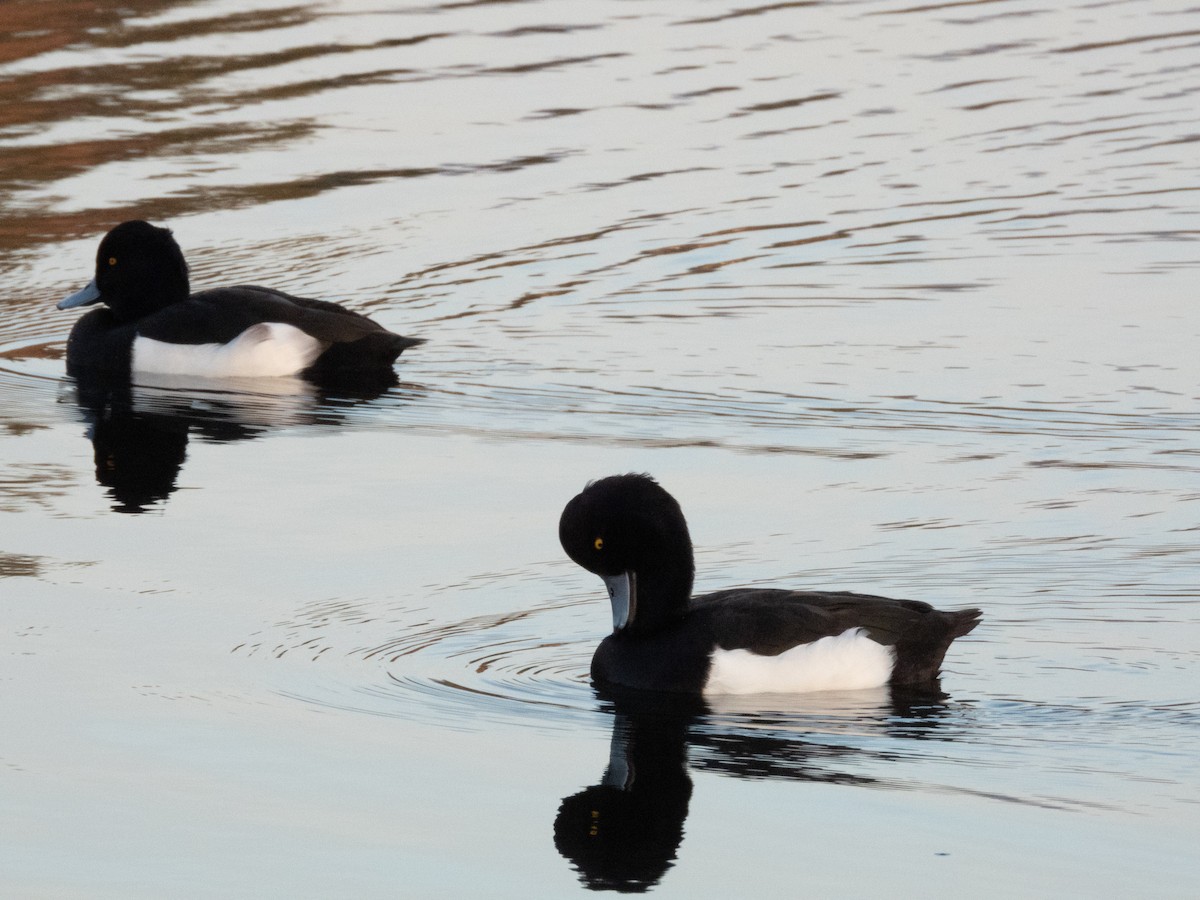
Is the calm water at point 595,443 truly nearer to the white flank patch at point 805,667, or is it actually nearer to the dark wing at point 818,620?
the white flank patch at point 805,667

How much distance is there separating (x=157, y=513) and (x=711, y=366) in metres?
3.87

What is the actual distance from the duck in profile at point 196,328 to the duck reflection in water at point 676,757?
5.67 metres

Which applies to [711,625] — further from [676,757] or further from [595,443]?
[595,443]

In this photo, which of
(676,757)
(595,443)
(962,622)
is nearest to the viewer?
(676,757)

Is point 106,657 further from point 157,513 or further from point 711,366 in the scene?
point 711,366

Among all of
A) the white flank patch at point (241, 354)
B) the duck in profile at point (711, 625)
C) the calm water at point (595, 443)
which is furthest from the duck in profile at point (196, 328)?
the duck in profile at point (711, 625)

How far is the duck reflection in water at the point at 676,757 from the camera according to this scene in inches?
254

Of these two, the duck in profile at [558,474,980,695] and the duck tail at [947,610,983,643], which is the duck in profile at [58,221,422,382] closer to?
the duck in profile at [558,474,980,695]

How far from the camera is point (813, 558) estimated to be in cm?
909

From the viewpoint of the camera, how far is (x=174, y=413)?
41.5 ft

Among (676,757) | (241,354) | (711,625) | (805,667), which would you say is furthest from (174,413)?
(676,757)

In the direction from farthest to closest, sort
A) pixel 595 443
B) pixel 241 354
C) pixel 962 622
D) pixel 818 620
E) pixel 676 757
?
1. pixel 241 354
2. pixel 595 443
3. pixel 962 622
4. pixel 818 620
5. pixel 676 757

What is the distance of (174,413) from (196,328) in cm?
90

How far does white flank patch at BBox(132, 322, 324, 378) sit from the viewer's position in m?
13.2
